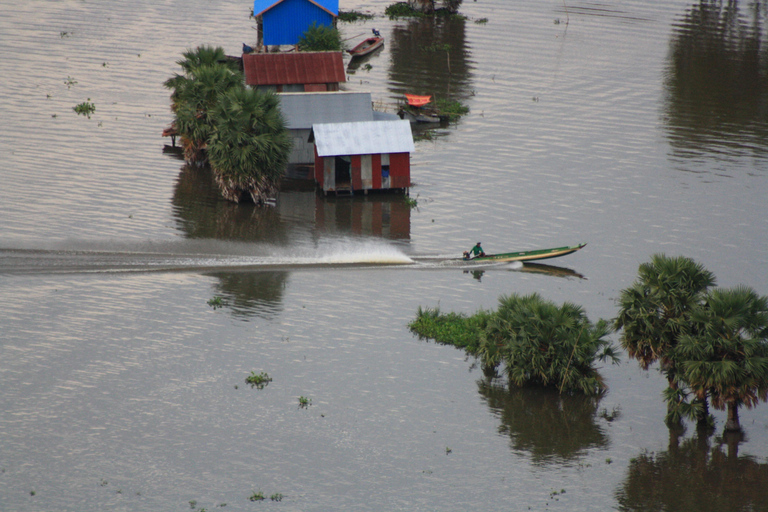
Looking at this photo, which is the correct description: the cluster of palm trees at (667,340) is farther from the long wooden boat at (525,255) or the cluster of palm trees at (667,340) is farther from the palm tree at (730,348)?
the long wooden boat at (525,255)

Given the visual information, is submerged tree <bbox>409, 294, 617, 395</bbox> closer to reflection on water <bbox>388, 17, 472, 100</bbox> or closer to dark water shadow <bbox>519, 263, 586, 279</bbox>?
dark water shadow <bbox>519, 263, 586, 279</bbox>

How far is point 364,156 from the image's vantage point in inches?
2459

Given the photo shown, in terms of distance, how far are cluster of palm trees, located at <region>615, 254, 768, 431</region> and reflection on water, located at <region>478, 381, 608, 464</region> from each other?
3446mm

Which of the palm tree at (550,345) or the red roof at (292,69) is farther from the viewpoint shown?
the red roof at (292,69)

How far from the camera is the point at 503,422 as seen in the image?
3703 centimetres

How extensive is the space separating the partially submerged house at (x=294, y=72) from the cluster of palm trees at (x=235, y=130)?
7.01m

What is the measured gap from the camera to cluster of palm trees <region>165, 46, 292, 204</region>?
58250 millimetres

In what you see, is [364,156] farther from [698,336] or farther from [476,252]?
[698,336]

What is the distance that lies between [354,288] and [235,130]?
15.9m

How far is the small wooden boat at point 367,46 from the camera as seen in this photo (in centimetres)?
9862

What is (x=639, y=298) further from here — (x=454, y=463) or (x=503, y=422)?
(x=454, y=463)

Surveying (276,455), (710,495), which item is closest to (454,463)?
(276,455)

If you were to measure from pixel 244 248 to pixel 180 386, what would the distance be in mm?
15430

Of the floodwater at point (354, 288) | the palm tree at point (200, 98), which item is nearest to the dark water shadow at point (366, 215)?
the floodwater at point (354, 288)
